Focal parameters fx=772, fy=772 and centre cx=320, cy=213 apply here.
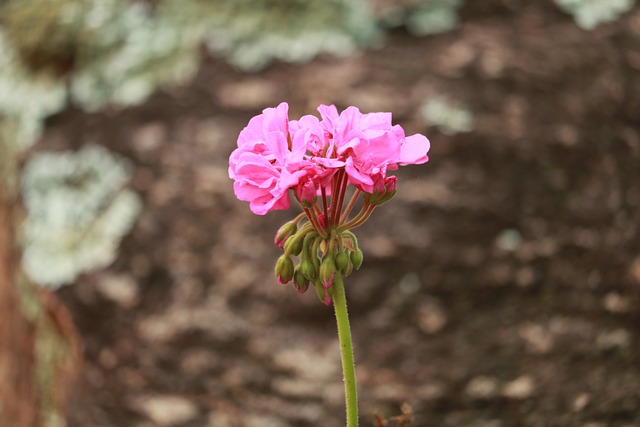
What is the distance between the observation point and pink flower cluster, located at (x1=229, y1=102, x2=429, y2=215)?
0.69 metres

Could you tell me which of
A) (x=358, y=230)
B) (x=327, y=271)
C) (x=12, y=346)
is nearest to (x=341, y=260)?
(x=327, y=271)

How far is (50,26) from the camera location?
205 centimetres

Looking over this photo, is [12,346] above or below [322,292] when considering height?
above

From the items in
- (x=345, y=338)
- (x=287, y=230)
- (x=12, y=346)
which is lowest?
(x=345, y=338)

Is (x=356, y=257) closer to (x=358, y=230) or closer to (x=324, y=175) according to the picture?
(x=324, y=175)

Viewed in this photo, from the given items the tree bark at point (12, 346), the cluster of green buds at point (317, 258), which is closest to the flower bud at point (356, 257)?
the cluster of green buds at point (317, 258)

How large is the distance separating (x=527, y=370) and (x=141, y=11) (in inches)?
49.7

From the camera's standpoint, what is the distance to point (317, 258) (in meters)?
0.72

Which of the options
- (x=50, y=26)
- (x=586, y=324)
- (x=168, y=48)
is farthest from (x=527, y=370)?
(x=50, y=26)

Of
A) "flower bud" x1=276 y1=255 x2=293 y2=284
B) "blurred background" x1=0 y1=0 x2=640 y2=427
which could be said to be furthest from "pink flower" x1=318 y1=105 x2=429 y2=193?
"blurred background" x1=0 y1=0 x2=640 y2=427

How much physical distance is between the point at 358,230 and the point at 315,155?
0.89 m

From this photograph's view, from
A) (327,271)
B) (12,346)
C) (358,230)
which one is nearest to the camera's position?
(327,271)

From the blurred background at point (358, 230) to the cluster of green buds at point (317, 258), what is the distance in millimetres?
851

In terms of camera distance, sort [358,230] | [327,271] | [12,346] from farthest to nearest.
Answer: [12,346] < [358,230] < [327,271]
